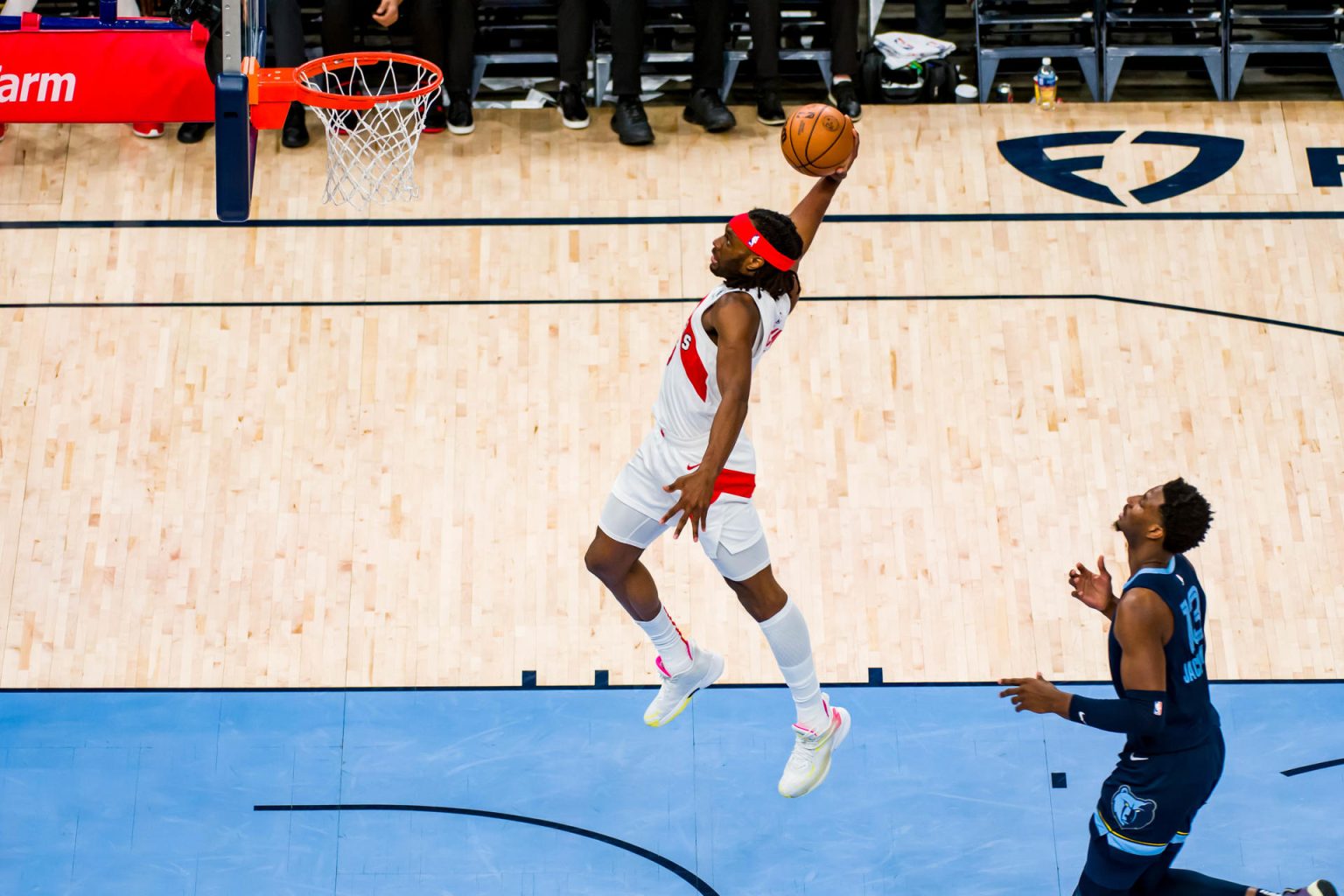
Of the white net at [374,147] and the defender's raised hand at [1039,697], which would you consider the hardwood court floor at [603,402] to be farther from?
the defender's raised hand at [1039,697]

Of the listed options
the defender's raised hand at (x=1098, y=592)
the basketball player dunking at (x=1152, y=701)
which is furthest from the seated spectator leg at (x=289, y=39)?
the basketball player dunking at (x=1152, y=701)

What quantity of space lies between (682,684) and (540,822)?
127cm

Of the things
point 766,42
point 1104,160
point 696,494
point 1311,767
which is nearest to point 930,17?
point 766,42

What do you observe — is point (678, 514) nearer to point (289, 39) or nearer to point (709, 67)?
point (709, 67)

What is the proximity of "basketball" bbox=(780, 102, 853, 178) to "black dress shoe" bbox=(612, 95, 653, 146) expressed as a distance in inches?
156

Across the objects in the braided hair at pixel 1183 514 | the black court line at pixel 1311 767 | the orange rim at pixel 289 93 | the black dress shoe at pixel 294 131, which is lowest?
the black court line at pixel 1311 767

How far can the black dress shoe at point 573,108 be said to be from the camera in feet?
32.8

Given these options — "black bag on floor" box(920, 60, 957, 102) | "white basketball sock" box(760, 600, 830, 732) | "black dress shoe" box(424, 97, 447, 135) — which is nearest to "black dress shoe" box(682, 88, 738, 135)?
"black bag on floor" box(920, 60, 957, 102)

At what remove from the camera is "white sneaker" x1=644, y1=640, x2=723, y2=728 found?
21.7ft

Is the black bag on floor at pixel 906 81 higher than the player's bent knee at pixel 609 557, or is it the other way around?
the black bag on floor at pixel 906 81

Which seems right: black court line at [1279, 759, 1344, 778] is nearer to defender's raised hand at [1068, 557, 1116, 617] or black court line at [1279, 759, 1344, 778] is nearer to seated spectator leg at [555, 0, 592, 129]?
defender's raised hand at [1068, 557, 1116, 617]

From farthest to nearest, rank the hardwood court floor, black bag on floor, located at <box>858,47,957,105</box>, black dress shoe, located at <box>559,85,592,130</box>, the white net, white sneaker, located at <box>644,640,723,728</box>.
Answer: black bag on floor, located at <box>858,47,957,105</box>, black dress shoe, located at <box>559,85,592,130</box>, the white net, the hardwood court floor, white sneaker, located at <box>644,640,723,728</box>

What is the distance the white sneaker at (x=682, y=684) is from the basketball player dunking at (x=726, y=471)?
0.07m

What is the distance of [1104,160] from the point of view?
9906mm
